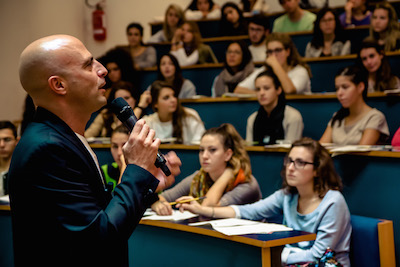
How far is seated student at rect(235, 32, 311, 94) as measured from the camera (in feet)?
12.4

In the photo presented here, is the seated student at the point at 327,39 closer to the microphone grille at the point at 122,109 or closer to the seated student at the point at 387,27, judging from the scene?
the seated student at the point at 387,27

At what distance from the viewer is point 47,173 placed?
91 centimetres

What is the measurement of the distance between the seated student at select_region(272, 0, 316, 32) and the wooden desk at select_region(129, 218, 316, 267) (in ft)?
11.4

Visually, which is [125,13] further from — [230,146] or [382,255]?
[382,255]

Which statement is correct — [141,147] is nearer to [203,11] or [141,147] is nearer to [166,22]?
[166,22]

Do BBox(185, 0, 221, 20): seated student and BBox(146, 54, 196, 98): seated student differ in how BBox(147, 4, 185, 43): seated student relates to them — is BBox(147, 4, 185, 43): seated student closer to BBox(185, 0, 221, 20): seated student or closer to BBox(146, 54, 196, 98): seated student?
BBox(185, 0, 221, 20): seated student

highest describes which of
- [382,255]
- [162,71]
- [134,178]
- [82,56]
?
[162,71]

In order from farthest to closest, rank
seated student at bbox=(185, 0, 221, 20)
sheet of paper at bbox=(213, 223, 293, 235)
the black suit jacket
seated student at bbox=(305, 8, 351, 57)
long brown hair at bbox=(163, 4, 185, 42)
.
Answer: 1. seated student at bbox=(185, 0, 221, 20)
2. long brown hair at bbox=(163, 4, 185, 42)
3. seated student at bbox=(305, 8, 351, 57)
4. sheet of paper at bbox=(213, 223, 293, 235)
5. the black suit jacket

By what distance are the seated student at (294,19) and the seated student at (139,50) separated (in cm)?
117

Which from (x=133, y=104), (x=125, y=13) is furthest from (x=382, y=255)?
(x=125, y=13)

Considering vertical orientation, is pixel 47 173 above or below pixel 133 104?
below

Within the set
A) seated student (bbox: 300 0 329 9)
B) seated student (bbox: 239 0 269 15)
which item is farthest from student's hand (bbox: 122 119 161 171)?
seated student (bbox: 239 0 269 15)

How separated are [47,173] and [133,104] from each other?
302cm

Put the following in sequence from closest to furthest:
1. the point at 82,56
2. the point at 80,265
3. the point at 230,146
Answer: the point at 80,265
the point at 82,56
the point at 230,146
